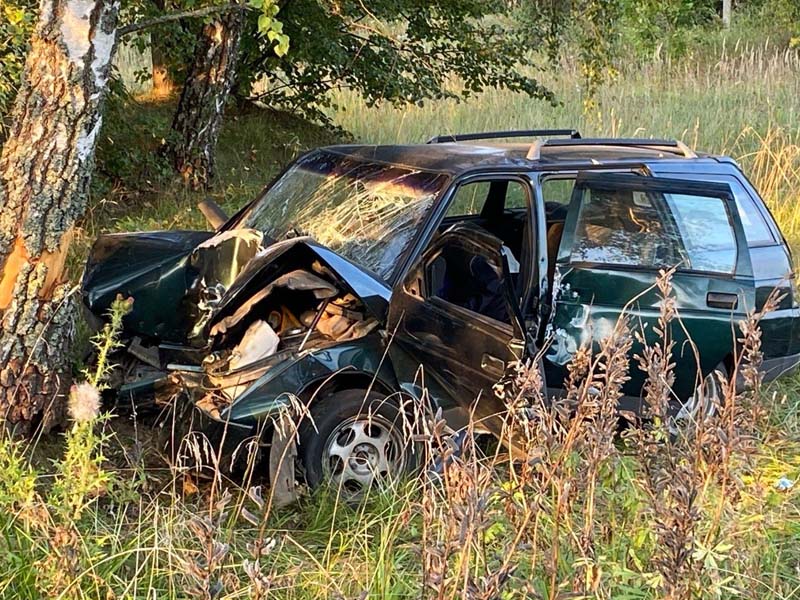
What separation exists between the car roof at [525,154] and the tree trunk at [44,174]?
1.46 meters

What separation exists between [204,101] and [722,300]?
18.2 feet

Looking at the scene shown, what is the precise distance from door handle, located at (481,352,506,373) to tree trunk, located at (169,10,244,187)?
17.6 feet

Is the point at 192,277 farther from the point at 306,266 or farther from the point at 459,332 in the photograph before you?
the point at 459,332

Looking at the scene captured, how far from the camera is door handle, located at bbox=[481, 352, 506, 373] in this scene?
349 centimetres

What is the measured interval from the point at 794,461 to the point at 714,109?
8261 mm

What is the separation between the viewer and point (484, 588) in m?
1.75

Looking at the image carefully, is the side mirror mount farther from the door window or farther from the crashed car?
the door window

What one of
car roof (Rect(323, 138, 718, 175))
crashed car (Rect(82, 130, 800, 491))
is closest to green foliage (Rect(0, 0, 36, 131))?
crashed car (Rect(82, 130, 800, 491))

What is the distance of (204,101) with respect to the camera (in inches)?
319

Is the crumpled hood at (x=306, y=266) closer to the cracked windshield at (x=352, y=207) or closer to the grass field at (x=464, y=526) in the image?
the cracked windshield at (x=352, y=207)

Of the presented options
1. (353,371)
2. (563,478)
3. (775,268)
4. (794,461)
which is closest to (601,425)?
(563,478)

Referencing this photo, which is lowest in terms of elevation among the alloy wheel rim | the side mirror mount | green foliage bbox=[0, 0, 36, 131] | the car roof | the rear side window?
the alloy wheel rim

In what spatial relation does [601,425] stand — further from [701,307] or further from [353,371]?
[701,307]

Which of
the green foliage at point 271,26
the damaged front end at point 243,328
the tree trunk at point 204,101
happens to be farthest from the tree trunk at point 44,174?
the tree trunk at point 204,101
